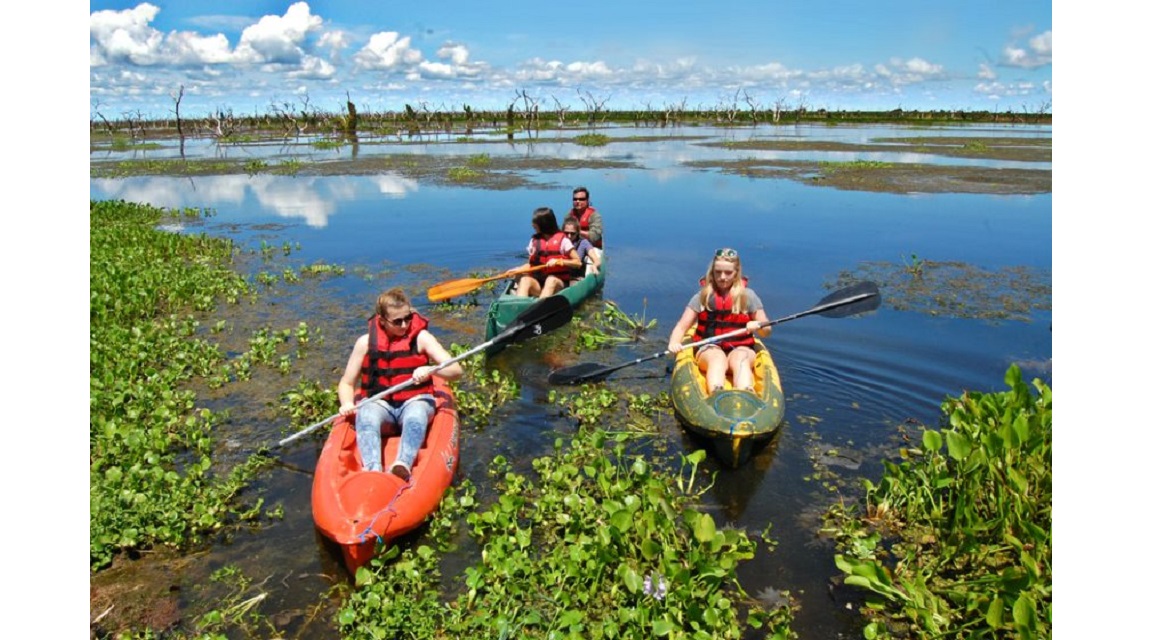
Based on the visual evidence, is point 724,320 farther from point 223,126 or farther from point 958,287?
point 223,126

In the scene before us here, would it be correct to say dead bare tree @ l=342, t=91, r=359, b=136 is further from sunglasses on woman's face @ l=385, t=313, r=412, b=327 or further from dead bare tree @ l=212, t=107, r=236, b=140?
sunglasses on woman's face @ l=385, t=313, r=412, b=327

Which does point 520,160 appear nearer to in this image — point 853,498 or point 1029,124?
point 853,498

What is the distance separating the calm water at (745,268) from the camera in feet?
17.3

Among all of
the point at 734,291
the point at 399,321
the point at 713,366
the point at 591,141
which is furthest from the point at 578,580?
the point at 591,141

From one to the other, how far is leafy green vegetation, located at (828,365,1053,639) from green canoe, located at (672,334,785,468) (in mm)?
853

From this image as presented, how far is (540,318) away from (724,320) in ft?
6.35

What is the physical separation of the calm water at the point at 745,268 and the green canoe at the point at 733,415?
301 mm

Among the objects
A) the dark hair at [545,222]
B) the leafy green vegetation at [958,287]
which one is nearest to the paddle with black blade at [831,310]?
the dark hair at [545,222]

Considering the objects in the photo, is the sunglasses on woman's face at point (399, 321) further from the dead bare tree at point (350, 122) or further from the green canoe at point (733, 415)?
the dead bare tree at point (350, 122)

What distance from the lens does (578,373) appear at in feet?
25.1

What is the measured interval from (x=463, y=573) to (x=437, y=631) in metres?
0.60

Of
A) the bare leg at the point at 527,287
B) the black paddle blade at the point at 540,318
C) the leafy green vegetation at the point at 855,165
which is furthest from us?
the leafy green vegetation at the point at 855,165

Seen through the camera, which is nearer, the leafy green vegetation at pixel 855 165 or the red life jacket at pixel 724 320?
the red life jacket at pixel 724 320

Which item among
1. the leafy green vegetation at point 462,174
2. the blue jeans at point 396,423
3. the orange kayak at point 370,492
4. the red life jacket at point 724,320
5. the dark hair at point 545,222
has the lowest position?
the orange kayak at point 370,492
